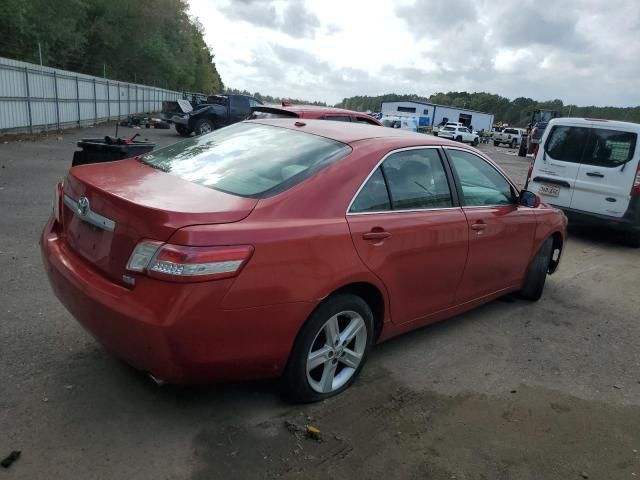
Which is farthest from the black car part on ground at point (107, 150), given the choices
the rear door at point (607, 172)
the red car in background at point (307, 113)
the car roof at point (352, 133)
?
the rear door at point (607, 172)

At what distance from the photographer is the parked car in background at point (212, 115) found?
19297 mm

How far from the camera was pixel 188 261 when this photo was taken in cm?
229

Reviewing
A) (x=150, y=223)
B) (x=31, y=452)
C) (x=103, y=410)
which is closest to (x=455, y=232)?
(x=150, y=223)

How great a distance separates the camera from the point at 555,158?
8.07 metres

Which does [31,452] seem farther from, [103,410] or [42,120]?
[42,120]

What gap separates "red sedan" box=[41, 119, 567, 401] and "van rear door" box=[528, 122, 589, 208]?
183 inches

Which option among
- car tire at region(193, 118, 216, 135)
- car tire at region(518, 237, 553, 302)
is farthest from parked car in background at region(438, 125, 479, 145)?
car tire at region(518, 237, 553, 302)

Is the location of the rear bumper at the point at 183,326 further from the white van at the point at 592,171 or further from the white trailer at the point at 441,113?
the white trailer at the point at 441,113

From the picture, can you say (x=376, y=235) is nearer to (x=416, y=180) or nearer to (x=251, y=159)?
(x=416, y=180)

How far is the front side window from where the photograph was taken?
3869 mm

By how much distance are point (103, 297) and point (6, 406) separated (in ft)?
2.90

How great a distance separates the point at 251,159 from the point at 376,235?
0.92 m

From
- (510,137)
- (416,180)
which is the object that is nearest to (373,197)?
(416,180)

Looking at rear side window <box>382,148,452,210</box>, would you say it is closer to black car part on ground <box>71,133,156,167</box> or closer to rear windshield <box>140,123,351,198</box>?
rear windshield <box>140,123,351,198</box>
